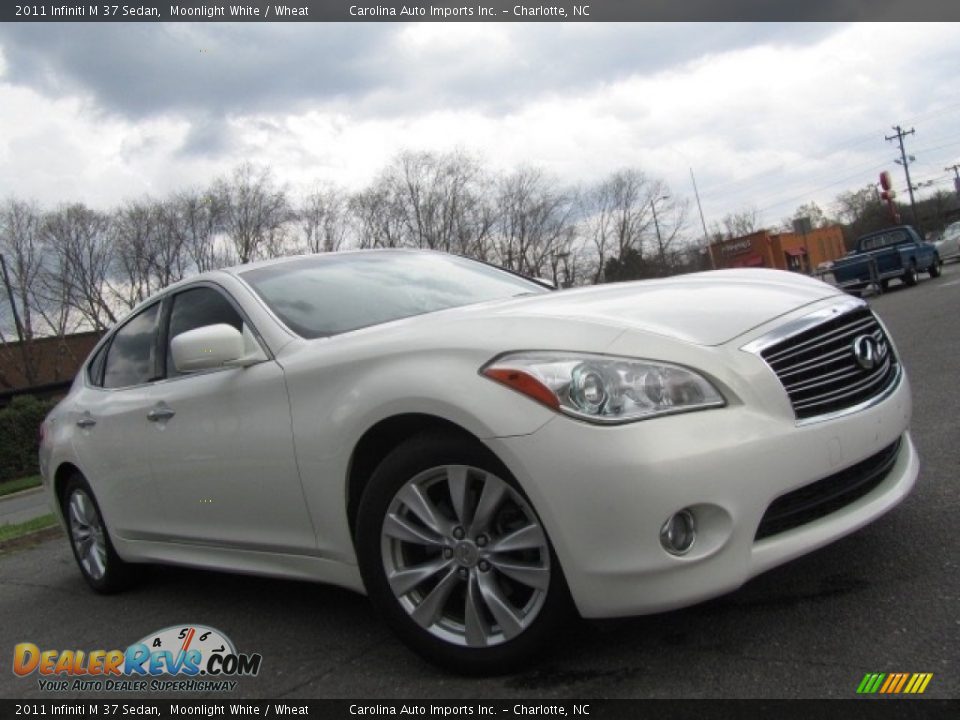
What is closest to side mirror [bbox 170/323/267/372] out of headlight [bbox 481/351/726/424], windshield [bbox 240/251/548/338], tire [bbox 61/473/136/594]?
windshield [bbox 240/251/548/338]

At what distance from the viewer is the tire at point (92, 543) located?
448 centimetres

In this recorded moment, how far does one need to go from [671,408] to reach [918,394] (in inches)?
182

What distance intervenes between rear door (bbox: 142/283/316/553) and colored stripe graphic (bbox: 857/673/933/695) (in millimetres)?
1842

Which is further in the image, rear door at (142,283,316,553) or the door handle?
the door handle

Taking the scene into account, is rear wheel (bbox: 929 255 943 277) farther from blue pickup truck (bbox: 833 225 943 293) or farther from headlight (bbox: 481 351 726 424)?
headlight (bbox: 481 351 726 424)

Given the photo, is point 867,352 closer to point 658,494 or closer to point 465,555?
point 658,494

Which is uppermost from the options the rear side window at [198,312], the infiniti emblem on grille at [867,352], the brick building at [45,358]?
Result: the brick building at [45,358]

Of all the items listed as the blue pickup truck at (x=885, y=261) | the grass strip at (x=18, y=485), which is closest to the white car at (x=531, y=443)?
the grass strip at (x=18, y=485)

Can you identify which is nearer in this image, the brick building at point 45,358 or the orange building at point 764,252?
the brick building at point 45,358

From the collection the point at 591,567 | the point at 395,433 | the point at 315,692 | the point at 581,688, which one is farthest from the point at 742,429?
the point at 315,692

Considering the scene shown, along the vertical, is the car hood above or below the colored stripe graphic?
above

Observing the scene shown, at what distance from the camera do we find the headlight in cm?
230

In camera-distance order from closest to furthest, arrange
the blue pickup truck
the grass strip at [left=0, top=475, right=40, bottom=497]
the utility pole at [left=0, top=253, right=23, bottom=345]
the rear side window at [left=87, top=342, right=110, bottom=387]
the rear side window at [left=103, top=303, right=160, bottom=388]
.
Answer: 1. the rear side window at [left=103, top=303, right=160, bottom=388]
2. the rear side window at [left=87, top=342, right=110, bottom=387]
3. the grass strip at [left=0, top=475, right=40, bottom=497]
4. the blue pickup truck
5. the utility pole at [left=0, top=253, right=23, bottom=345]

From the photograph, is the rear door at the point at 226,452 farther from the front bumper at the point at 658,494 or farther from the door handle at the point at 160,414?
the front bumper at the point at 658,494
